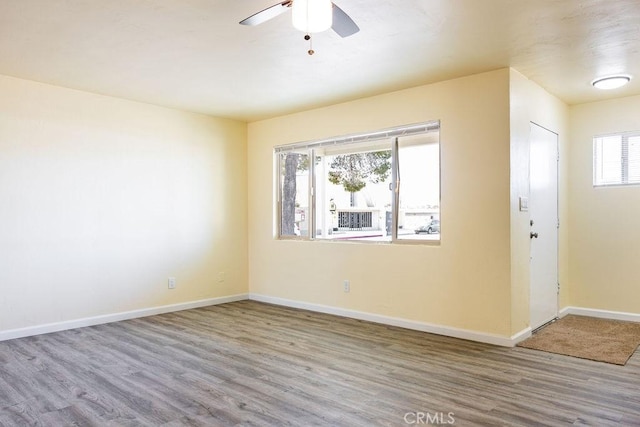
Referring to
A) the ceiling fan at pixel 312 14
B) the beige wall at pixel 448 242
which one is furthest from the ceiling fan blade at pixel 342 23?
the beige wall at pixel 448 242

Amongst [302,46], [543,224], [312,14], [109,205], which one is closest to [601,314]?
[543,224]

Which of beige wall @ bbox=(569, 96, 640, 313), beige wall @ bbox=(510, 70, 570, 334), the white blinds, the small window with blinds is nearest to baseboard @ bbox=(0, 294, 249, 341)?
the white blinds

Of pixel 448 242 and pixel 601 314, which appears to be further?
pixel 601 314

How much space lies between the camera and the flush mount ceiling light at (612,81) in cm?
402

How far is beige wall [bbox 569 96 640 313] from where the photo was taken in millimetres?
4707

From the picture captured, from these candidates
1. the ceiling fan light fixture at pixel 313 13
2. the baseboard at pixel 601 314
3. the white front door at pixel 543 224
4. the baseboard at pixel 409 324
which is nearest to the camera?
the ceiling fan light fixture at pixel 313 13

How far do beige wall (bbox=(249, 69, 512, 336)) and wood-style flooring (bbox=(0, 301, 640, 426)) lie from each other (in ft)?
1.25

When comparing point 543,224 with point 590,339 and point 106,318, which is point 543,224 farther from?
point 106,318

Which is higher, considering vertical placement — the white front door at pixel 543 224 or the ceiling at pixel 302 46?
the ceiling at pixel 302 46

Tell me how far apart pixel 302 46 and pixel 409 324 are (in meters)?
2.82

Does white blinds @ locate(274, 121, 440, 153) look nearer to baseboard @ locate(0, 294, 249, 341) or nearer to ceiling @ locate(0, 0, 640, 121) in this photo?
ceiling @ locate(0, 0, 640, 121)

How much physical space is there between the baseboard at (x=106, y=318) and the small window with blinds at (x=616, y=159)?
185 inches

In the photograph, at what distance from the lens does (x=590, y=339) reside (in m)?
3.99

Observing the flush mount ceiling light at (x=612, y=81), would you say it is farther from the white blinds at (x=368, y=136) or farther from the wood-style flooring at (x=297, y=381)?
the wood-style flooring at (x=297, y=381)
